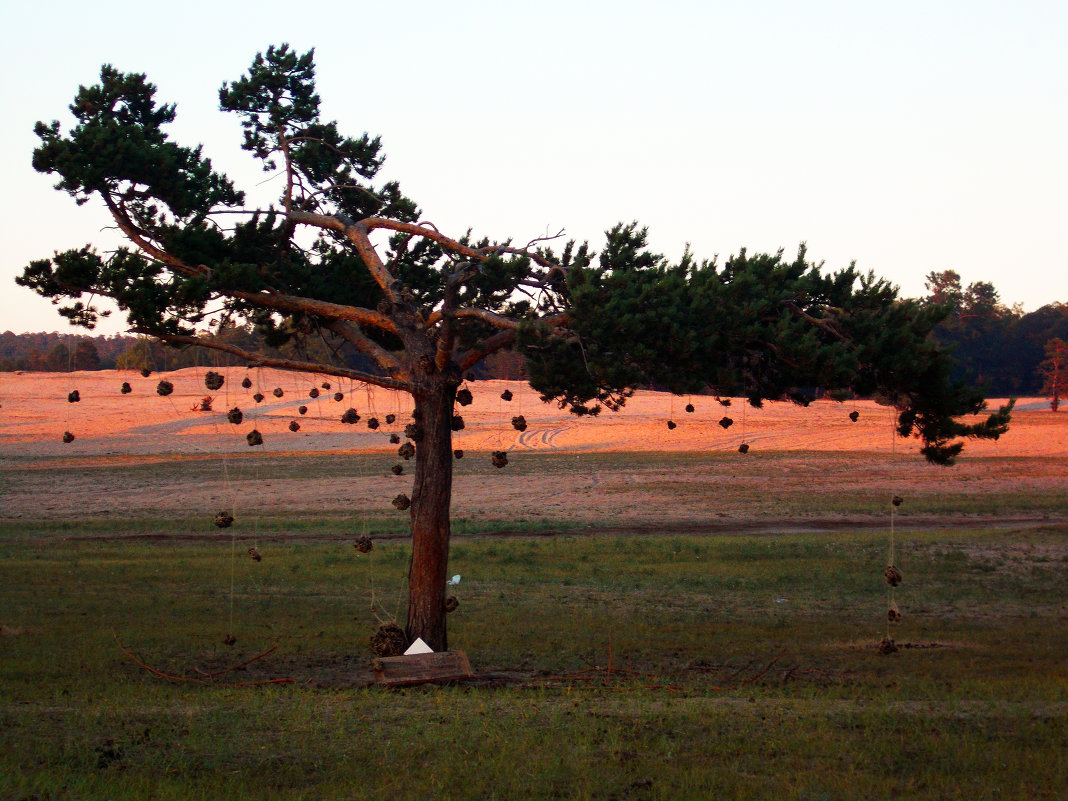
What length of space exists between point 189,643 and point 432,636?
13.7 feet

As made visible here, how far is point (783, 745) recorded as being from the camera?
7.95 metres

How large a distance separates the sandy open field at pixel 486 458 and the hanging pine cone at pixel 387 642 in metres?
6.02

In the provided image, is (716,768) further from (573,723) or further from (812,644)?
(812,644)

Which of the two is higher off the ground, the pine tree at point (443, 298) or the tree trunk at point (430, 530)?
the pine tree at point (443, 298)

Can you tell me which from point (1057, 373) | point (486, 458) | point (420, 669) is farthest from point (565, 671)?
point (1057, 373)

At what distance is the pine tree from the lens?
11312 millimetres

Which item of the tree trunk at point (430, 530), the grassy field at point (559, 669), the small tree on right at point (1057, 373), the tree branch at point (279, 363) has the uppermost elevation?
the small tree on right at point (1057, 373)

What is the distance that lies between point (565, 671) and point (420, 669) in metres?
2.19

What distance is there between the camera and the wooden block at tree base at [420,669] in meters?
11.4

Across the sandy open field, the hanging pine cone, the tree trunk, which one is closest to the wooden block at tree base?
the hanging pine cone

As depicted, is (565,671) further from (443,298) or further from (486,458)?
(486,458)

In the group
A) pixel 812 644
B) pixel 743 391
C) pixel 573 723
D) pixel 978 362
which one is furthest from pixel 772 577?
pixel 978 362

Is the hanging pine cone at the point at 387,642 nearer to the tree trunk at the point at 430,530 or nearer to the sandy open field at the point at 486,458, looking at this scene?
the tree trunk at the point at 430,530

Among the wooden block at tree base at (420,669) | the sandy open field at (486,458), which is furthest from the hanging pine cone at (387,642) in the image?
the sandy open field at (486,458)
